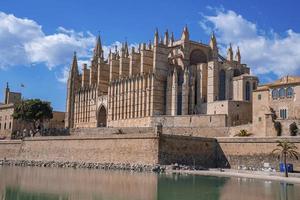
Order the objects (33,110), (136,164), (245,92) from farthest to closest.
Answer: (33,110)
(245,92)
(136,164)

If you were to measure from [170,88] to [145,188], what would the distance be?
32740mm

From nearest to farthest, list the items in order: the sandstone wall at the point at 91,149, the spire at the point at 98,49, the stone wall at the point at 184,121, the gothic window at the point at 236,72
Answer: the sandstone wall at the point at 91,149 → the stone wall at the point at 184,121 → the gothic window at the point at 236,72 → the spire at the point at 98,49

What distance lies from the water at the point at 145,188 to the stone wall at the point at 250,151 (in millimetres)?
7051

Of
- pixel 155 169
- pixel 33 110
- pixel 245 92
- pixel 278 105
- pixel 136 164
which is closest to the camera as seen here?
pixel 155 169

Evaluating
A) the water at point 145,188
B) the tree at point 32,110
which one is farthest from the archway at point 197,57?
the water at point 145,188

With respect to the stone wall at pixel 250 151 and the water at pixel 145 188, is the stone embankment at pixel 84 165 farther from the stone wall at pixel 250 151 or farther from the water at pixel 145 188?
the stone wall at pixel 250 151

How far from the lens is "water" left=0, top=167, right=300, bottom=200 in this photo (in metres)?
23.4

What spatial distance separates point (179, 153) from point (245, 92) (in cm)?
1498

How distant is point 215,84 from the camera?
54125mm

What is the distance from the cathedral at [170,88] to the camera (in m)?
52.6

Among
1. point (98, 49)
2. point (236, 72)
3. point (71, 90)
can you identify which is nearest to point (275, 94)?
point (236, 72)

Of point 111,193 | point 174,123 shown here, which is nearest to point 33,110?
point 174,123

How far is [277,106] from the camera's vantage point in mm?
44469

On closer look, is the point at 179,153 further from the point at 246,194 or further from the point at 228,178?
the point at 246,194
